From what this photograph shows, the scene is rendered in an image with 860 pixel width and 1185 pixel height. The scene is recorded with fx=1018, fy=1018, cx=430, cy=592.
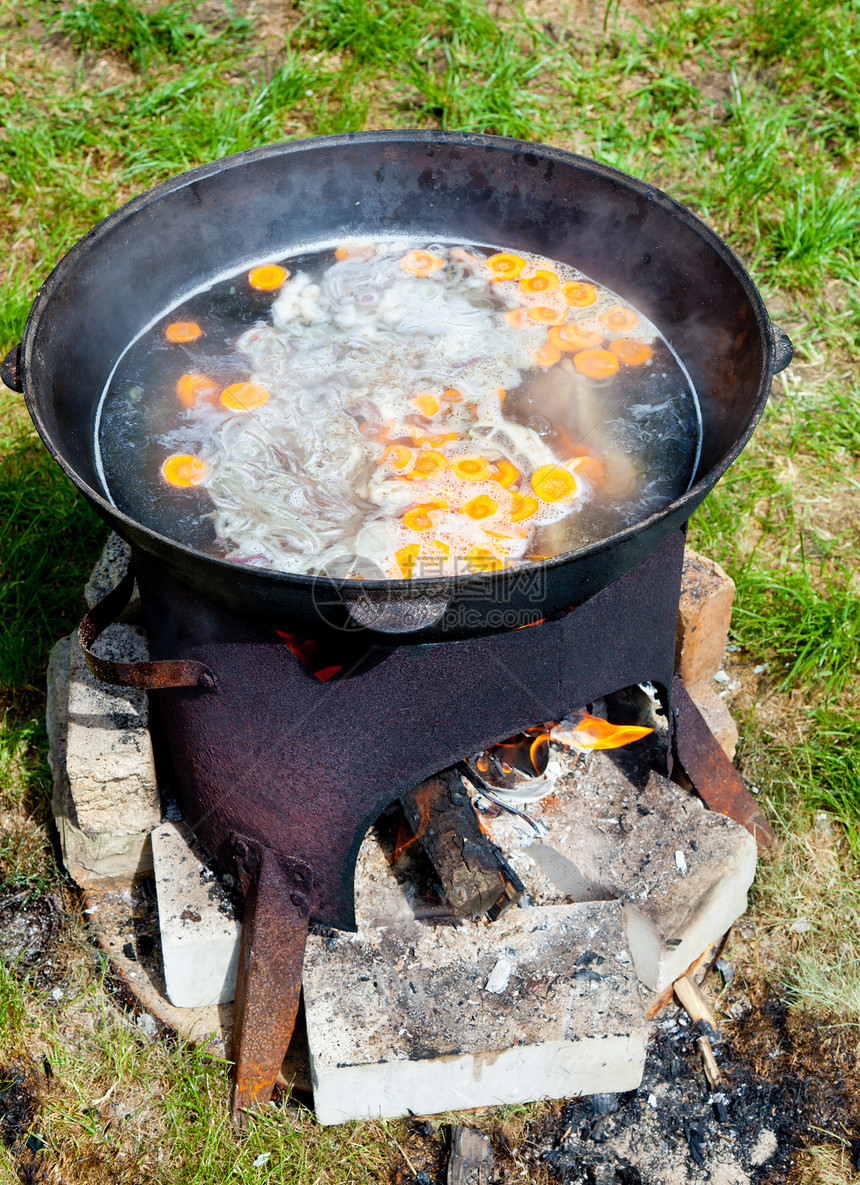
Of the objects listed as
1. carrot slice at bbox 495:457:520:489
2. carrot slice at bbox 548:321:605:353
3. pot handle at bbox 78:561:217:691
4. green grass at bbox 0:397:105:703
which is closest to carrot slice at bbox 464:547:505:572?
carrot slice at bbox 495:457:520:489

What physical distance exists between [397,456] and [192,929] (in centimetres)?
127

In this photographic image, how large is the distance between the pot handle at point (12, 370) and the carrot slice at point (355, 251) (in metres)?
1.05

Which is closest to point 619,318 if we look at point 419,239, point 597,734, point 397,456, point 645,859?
point 419,239

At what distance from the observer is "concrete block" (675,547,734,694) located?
3.03 meters

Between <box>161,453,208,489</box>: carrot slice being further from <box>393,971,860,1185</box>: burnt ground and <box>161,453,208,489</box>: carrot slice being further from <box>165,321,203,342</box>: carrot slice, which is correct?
<box>393,971,860,1185</box>: burnt ground

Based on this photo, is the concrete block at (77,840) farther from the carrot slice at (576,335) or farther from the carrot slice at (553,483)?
the carrot slice at (576,335)

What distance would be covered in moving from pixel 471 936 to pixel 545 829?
379 mm

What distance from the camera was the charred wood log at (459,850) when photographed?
8.05 feet

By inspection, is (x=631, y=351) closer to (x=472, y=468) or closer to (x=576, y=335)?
(x=576, y=335)

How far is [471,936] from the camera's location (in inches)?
100

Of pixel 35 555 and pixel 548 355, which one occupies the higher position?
pixel 548 355

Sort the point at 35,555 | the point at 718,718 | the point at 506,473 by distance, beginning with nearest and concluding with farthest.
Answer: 1. the point at 506,473
2. the point at 718,718
3. the point at 35,555

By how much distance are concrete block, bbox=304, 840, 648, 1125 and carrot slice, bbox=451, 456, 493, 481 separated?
111cm

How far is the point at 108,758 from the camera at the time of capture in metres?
2.60
